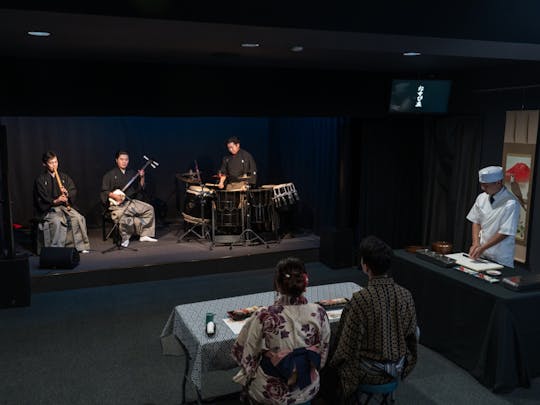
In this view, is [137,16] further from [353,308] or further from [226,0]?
[353,308]

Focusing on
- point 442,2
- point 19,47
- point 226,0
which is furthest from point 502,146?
point 19,47

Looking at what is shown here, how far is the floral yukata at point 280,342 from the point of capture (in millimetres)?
2252

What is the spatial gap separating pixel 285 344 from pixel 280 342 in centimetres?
2

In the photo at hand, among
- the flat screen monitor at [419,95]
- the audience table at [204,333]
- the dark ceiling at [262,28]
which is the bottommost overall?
the audience table at [204,333]

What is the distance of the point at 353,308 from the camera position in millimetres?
2424

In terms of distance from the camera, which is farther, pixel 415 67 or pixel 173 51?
pixel 415 67

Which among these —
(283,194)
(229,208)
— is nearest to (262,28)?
(229,208)

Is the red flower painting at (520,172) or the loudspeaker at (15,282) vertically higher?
the red flower painting at (520,172)

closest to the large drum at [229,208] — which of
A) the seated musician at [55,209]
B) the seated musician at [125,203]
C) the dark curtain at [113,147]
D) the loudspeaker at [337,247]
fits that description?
the seated musician at [125,203]

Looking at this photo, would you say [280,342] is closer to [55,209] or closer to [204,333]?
[204,333]

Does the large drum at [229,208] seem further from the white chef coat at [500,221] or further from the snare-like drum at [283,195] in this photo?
the white chef coat at [500,221]

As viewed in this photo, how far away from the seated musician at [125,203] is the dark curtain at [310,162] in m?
2.22

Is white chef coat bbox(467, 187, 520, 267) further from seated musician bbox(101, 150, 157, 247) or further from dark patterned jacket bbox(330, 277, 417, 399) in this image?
seated musician bbox(101, 150, 157, 247)

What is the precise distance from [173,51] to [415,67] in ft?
8.66
